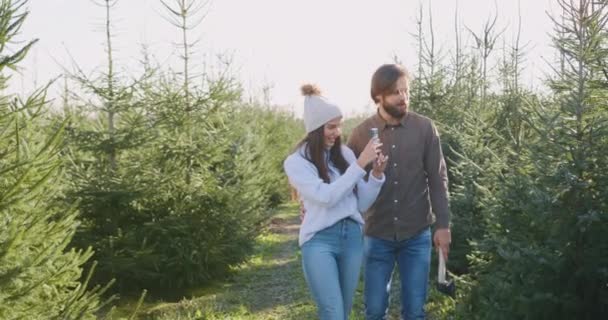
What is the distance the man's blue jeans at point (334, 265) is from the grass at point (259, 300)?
297 cm

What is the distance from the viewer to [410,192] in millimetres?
4453

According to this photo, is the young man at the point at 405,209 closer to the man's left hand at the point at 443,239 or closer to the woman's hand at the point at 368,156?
the man's left hand at the point at 443,239

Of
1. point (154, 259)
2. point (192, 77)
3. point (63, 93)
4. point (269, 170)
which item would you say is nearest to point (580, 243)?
point (154, 259)

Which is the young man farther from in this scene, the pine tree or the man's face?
the pine tree

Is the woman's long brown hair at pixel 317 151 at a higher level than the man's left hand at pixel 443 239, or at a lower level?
higher

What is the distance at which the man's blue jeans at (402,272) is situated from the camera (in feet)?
14.2

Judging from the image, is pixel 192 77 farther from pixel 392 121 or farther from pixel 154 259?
pixel 392 121

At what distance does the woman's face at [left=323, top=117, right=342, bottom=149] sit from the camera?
399 cm

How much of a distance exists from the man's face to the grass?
309 cm

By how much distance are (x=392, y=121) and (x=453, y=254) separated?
346cm

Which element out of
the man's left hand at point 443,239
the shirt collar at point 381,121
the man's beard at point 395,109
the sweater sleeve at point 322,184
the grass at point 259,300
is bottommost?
the grass at point 259,300

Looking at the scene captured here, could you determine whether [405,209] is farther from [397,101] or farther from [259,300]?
[259,300]

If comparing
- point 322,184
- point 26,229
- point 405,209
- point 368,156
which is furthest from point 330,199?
point 26,229

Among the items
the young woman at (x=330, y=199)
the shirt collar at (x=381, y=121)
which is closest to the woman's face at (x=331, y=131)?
the young woman at (x=330, y=199)
